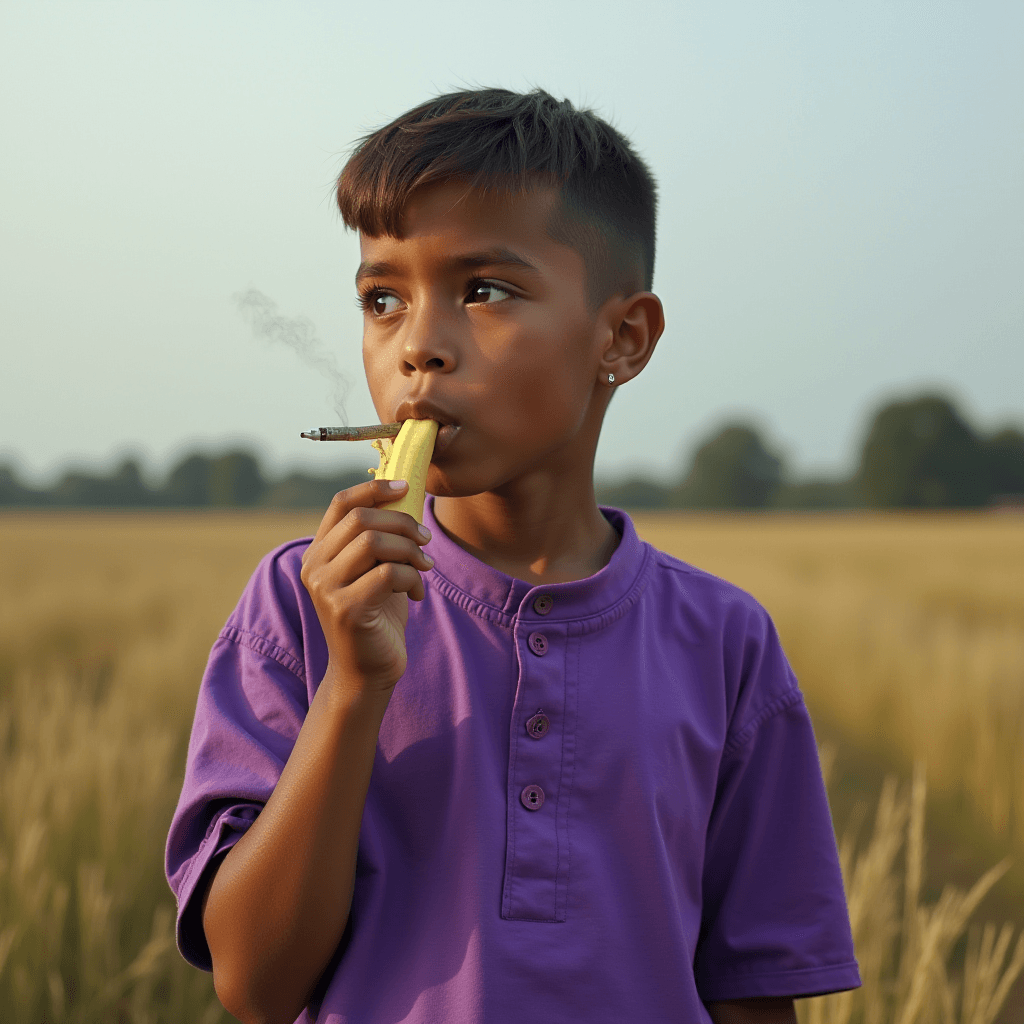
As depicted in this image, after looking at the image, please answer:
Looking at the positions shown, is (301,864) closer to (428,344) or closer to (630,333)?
(428,344)

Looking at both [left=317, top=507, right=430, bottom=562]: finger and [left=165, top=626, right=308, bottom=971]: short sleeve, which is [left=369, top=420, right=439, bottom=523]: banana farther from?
[left=165, top=626, right=308, bottom=971]: short sleeve

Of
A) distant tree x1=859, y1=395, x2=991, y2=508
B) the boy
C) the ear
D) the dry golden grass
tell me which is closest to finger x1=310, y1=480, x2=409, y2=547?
the boy

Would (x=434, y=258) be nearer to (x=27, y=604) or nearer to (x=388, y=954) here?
(x=388, y=954)

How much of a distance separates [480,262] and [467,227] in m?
0.06

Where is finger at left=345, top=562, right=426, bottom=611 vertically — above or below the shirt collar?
above

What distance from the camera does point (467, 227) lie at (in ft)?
4.41

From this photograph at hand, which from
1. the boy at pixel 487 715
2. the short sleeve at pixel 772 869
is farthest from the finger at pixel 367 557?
the short sleeve at pixel 772 869

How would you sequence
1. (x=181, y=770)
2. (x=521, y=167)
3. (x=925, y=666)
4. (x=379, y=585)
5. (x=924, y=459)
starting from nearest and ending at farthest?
(x=379, y=585) < (x=521, y=167) < (x=181, y=770) < (x=925, y=666) < (x=924, y=459)

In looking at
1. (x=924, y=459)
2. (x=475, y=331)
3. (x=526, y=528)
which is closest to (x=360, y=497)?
(x=475, y=331)

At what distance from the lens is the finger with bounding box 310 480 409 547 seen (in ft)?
3.96

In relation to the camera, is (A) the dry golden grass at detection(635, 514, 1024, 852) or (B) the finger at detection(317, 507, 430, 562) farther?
(A) the dry golden grass at detection(635, 514, 1024, 852)

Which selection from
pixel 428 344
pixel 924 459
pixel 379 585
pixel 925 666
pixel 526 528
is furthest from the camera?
pixel 924 459

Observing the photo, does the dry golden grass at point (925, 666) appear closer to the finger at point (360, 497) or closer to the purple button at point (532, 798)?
the purple button at point (532, 798)

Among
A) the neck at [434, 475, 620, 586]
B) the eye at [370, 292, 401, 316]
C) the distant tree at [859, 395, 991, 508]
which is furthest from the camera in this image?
the distant tree at [859, 395, 991, 508]
